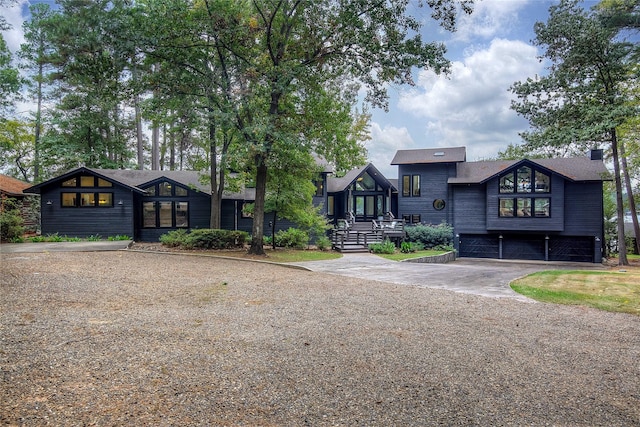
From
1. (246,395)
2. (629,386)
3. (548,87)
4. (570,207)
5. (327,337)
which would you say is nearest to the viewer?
(246,395)

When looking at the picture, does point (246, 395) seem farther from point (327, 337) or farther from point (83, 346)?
point (83, 346)

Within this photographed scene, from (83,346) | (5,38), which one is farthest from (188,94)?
(83,346)

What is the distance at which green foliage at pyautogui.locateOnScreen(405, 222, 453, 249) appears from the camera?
24438 mm

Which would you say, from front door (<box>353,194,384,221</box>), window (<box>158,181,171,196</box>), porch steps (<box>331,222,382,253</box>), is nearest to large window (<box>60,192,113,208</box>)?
window (<box>158,181,171,196</box>)

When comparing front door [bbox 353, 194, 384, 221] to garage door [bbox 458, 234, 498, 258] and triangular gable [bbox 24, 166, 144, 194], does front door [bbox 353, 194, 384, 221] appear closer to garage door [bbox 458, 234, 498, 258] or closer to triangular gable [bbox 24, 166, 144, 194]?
garage door [bbox 458, 234, 498, 258]

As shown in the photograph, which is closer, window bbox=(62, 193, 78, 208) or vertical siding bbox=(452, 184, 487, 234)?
window bbox=(62, 193, 78, 208)

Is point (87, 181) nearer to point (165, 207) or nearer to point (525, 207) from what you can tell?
point (165, 207)

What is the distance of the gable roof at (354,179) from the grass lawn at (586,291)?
648 inches

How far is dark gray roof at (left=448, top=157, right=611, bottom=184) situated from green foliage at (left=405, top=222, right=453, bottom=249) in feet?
12.8

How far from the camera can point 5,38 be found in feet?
50.9

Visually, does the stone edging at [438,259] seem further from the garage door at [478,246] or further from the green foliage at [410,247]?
the garage door at [478,246]

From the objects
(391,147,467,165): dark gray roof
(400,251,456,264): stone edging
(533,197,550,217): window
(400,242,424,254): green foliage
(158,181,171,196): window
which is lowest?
(400,251,456,264): stone edging

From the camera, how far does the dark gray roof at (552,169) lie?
76.8ft

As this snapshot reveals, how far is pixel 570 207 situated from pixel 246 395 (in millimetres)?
26685
